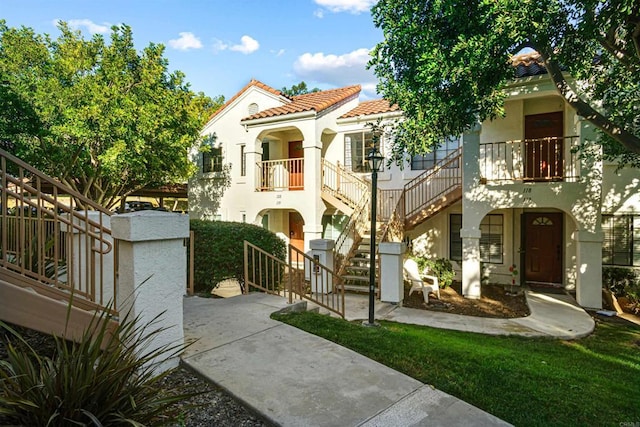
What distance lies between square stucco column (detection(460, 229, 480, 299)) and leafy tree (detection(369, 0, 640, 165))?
4041mm

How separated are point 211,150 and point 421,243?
10.7m

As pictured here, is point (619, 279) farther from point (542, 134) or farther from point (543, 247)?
point (542, 134)

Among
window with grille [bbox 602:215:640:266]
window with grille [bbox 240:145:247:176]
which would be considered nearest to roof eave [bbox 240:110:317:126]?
window with grille [bbox 240:145:247:176]

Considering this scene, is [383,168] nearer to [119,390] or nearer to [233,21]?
[233,21]

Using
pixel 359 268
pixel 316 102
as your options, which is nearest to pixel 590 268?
pixel 359 268

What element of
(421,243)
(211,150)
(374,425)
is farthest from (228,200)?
(374,425)

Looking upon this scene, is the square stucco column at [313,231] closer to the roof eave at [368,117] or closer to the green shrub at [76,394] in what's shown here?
the roof eave at [368,117]

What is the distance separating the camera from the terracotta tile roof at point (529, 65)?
9.82 metres

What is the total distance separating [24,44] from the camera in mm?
14492

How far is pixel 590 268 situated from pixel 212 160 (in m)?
15.2

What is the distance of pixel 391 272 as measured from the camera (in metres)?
9.29

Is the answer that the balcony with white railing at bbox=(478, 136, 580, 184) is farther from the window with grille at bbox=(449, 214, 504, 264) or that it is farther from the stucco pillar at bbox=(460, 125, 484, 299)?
the window with grille at bbox=(449, 214, 504, 264)

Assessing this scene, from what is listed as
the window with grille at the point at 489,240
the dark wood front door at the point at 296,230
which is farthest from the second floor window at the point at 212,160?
the window with grille at the point at 489,240

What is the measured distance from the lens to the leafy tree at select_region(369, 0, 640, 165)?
5.23 metres
